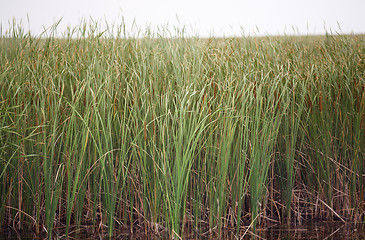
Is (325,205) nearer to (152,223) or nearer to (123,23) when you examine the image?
(152,223)

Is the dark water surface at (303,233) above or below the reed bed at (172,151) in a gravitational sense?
below

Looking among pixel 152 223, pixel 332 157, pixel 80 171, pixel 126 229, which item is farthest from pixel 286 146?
pixel 80 171

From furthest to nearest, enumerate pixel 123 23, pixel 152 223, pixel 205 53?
1. pixel 123 23
2. pixel 205 53
3. pixel 152 223

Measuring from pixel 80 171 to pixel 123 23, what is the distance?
88.0 inches

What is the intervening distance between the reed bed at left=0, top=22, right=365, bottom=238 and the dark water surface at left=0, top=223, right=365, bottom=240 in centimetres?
9

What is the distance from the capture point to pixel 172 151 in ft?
9.90

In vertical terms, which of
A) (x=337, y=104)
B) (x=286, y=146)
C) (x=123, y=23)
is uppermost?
(x=123, y=23)

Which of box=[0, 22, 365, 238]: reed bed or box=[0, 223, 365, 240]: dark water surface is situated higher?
box=[0, 22, 365, 238]: reed bed

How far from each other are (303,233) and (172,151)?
1249 millimetres

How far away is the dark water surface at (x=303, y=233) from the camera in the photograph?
2823mm

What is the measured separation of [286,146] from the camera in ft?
10.2

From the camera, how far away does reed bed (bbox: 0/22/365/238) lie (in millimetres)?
2730

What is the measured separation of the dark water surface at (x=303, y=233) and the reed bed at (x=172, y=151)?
91mm

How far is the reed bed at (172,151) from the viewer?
2730mm
